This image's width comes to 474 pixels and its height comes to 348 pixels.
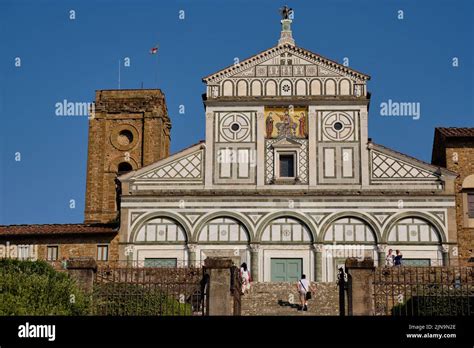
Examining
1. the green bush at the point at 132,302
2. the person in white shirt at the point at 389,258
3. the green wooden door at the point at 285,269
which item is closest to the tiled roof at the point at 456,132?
the person in white shirt at the point at 389,258

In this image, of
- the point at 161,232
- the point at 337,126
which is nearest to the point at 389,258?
the point at 337,126

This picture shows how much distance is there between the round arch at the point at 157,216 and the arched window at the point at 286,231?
354 centimetres

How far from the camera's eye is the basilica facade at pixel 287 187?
155ft

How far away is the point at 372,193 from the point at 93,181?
23905 millimetres

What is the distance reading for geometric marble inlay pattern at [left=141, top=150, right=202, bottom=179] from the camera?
4878 centimetres

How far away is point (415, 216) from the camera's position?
155 ft

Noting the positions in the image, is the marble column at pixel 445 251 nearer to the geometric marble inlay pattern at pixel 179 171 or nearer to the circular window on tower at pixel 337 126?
the circular window on tower at pixel 337 126

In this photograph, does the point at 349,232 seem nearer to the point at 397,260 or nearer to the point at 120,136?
the point at 397,260

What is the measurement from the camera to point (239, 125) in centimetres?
4950

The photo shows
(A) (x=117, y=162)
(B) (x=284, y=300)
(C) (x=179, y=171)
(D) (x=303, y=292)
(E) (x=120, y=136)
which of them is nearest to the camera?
(D) (x=303, y=292)

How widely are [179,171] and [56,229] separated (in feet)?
21.0

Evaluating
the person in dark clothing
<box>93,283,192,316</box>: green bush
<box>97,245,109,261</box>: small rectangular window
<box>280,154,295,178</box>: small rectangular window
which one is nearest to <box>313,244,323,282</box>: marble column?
the person in dark clothing
